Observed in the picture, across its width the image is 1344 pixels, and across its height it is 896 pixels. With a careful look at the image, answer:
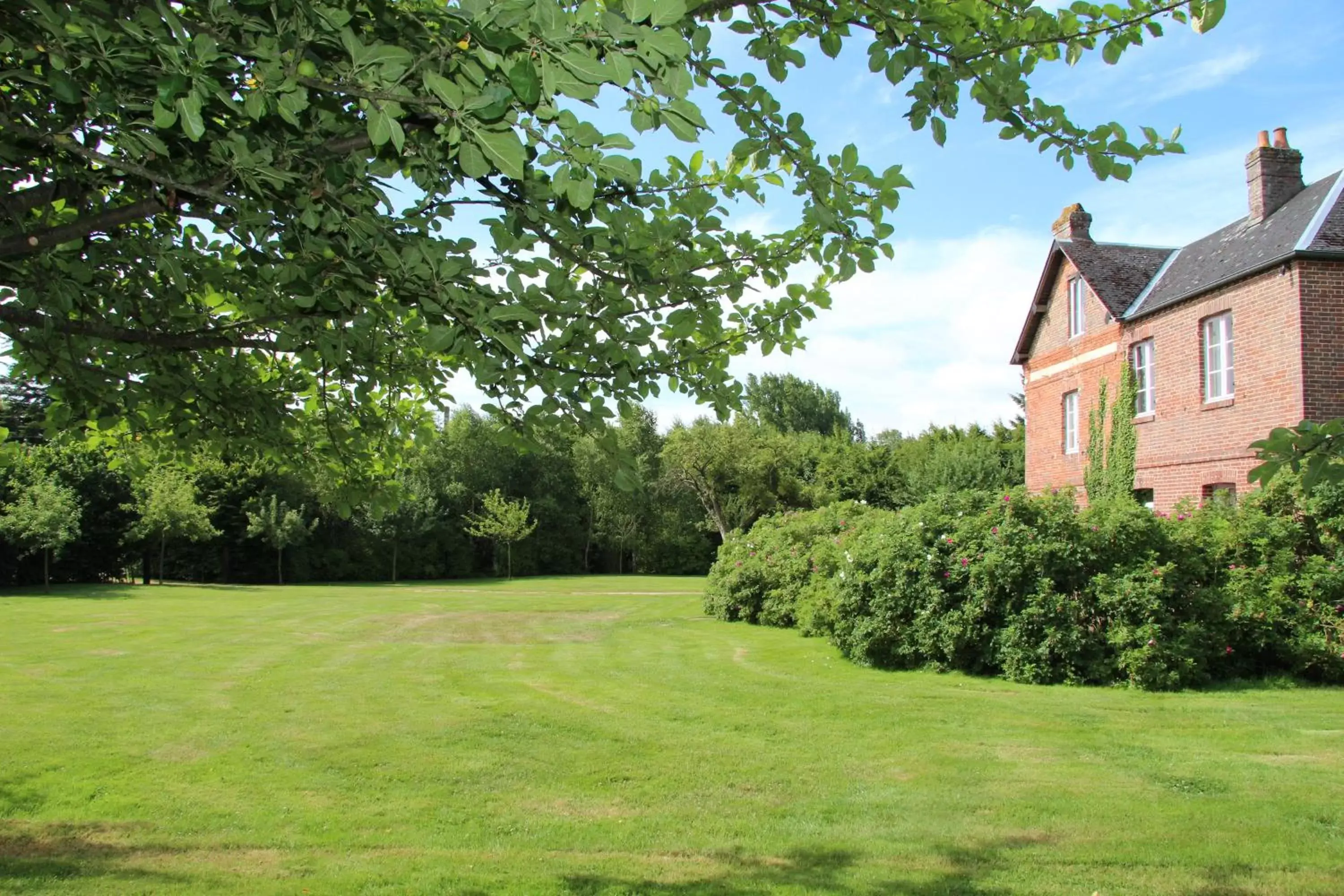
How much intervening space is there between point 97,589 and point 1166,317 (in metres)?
35.6

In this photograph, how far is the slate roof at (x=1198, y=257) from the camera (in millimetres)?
16562

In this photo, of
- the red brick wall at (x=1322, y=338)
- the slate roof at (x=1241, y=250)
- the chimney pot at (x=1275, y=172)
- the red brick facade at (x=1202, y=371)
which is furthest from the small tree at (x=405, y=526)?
the red brick wall at (x=1322, y=338)

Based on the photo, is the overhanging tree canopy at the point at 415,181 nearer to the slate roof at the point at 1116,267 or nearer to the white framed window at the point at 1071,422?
the slate roof at the point at 1116,267

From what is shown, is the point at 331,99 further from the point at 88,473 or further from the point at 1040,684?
the point at 88,473

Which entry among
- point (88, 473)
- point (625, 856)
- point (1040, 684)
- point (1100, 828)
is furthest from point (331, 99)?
point (88, 473)

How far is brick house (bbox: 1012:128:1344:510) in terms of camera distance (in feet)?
53.1

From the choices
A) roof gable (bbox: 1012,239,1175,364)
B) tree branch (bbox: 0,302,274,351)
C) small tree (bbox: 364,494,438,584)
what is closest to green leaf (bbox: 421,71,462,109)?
tree branch (bbox: 0,302,274,351)

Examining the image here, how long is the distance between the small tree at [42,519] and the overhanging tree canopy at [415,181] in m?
32.7

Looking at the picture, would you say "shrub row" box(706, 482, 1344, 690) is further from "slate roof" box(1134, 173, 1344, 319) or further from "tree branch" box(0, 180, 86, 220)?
"tree branch" box(0, 180, 86, 220)

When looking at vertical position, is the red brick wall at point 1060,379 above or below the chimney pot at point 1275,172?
below

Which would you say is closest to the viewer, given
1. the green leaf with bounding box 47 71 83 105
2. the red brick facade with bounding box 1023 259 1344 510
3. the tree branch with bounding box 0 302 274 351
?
the green leaf with bounding box 47 71 83 105

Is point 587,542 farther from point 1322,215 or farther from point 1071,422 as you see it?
point 1322,215

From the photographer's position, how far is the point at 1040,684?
1162 cm

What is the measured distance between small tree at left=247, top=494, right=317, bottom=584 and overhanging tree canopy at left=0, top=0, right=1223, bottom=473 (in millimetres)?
39562
